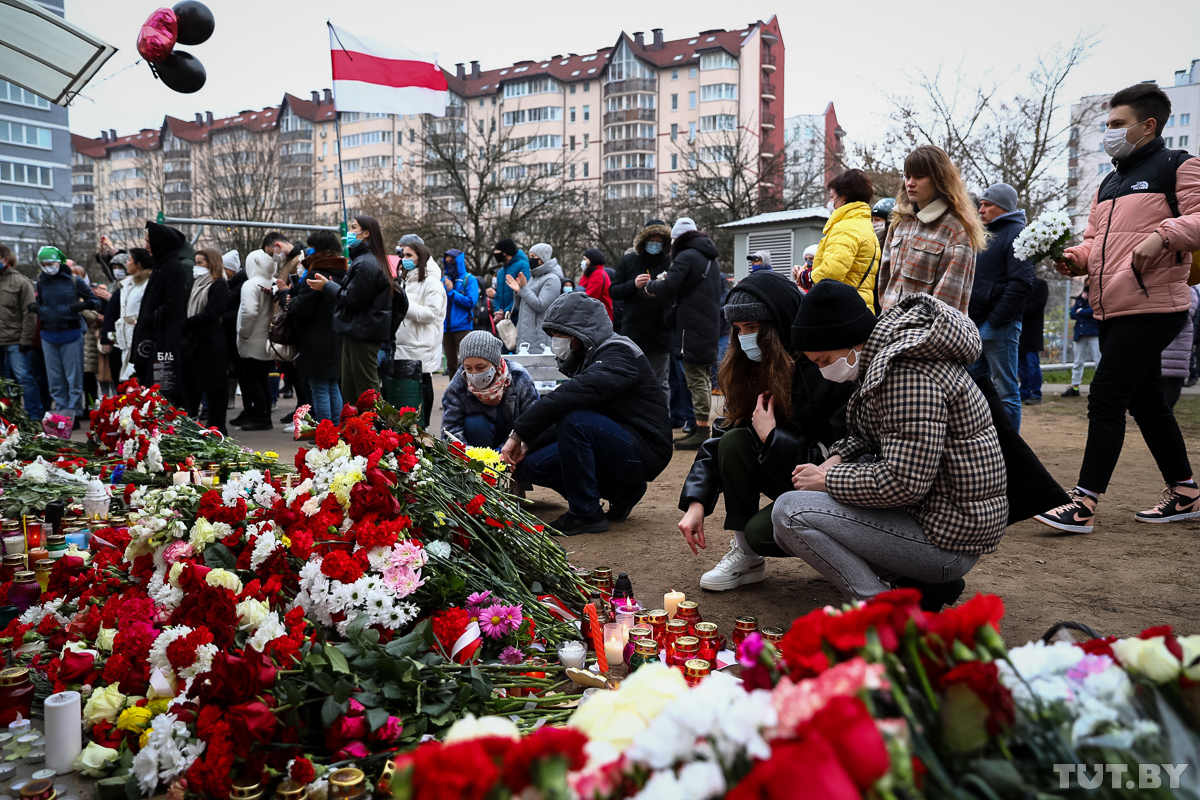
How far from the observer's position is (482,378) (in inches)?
204

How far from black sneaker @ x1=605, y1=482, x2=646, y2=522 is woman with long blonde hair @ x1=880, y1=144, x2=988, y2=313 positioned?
Answer: 190 cm

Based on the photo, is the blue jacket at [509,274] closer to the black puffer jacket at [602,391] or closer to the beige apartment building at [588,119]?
the black puffer jacket at [602,391]

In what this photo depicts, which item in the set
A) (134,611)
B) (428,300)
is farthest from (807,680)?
(428,300)

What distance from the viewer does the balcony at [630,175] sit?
65.2 m

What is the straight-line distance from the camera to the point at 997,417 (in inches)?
112

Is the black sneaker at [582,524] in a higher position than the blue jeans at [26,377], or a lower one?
lower

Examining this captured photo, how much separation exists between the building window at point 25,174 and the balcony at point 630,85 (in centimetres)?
4007

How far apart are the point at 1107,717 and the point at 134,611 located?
238cm

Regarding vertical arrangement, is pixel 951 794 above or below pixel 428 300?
below

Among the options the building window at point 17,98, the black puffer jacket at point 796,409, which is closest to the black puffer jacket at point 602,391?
the black puffer jacket at point 796,409

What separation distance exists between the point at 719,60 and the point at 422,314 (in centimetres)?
6031

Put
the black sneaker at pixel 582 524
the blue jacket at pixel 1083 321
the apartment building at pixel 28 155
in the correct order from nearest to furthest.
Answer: the black sneaker at pixel 582 524 → the blue jacket at pixel 1083 321 → the apartment building at pixel 28 155

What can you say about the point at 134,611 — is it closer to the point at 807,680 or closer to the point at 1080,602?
the point at 807,680

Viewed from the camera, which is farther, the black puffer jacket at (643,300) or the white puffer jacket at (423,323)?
the black puffer jacket at (643,300)
